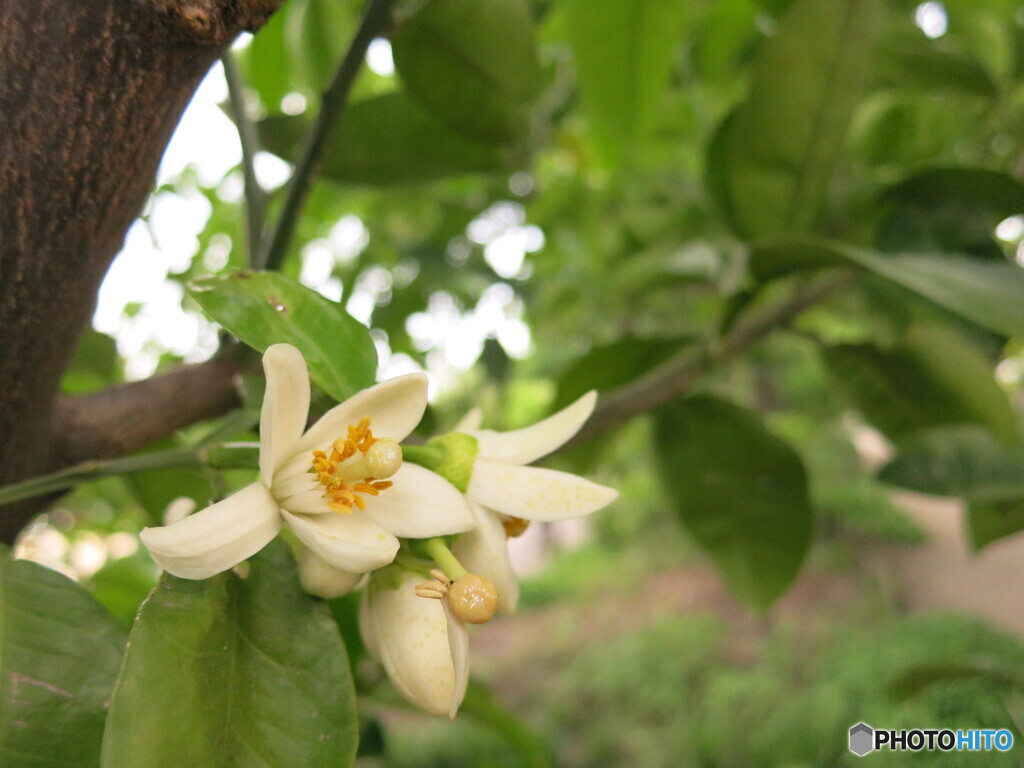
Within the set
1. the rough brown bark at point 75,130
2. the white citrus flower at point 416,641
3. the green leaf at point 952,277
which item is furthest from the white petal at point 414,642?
the green leaf at point 952,277

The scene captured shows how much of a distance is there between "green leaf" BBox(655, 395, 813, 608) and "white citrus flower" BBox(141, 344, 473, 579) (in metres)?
0.43

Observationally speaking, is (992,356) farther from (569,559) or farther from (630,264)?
(569,559)

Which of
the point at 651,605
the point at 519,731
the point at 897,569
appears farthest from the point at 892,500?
the point at 519,731

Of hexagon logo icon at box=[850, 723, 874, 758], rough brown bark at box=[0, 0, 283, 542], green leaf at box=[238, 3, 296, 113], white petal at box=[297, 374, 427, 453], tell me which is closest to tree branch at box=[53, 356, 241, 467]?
rough brown bark at box=[0, 0, 283, 542]

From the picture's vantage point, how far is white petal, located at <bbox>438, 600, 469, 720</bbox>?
260mm

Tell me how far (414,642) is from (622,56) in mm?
590

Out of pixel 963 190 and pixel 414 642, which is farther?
pixel 963 190

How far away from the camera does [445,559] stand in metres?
0.27

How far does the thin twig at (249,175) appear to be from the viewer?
1.48 feet

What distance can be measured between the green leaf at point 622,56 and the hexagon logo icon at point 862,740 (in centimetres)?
54

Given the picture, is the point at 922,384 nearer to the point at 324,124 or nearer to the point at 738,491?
the point at 738,491

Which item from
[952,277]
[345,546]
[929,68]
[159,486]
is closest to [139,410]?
[159,486]

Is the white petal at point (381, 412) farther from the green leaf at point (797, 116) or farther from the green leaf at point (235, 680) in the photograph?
the green leaf at point (797, 116)

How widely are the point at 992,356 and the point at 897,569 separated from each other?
139 centimetres
